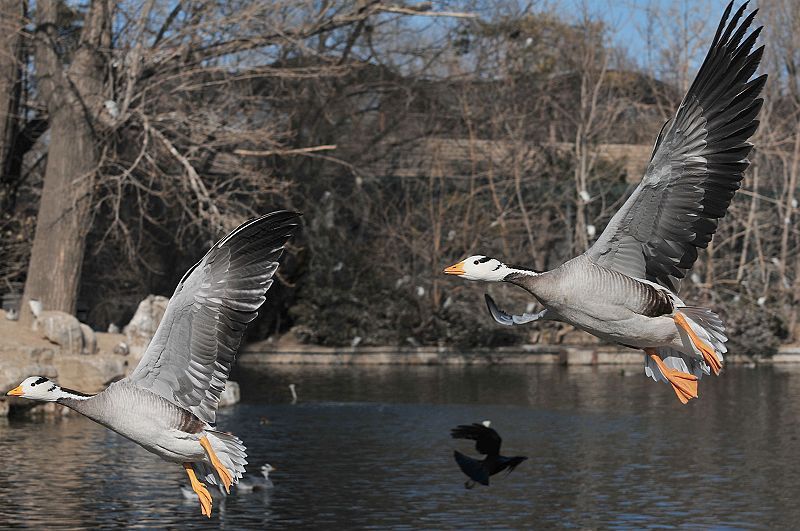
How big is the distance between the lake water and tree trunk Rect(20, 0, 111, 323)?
3.69 m

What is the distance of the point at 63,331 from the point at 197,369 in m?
11.7

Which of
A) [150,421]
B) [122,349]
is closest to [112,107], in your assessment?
[122,349]

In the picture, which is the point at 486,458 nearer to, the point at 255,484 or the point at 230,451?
the point at 255,484

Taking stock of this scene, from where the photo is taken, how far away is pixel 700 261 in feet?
105

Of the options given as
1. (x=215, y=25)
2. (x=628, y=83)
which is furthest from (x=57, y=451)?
(x=628, y=83)

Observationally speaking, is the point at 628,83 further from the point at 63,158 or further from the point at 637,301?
the point at 637,301

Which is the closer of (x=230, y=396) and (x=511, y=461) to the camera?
(x=511, y=461)

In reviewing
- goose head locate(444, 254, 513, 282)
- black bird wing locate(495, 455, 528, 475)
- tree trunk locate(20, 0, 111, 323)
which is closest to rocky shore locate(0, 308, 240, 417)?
tree trunk locate(20, 0, 111, 323)

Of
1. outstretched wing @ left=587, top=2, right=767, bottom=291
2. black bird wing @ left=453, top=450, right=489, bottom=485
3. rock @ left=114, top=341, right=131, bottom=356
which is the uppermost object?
outstretched wing @ left=587, top=2, right=767, bottom=291

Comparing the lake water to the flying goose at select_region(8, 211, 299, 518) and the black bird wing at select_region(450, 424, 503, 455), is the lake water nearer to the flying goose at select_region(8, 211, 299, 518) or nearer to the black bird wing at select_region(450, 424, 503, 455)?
the black bird wing at select_region(450, 424, 503, 455)

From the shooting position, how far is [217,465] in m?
7.94

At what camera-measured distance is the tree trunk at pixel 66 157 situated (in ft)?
73.2

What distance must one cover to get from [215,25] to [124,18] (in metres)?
1.70

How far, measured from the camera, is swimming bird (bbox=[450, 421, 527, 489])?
12.3 m
